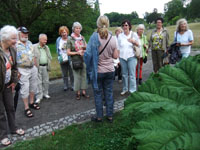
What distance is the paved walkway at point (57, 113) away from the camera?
4234 millimetres

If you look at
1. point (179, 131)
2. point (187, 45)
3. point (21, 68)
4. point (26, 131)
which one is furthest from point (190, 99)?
point (187, 45)

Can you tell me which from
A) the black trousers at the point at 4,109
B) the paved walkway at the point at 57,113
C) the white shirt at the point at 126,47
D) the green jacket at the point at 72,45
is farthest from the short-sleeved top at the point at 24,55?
the white shirt at the point at 126,47

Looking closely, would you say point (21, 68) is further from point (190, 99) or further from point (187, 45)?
point (187, 45)

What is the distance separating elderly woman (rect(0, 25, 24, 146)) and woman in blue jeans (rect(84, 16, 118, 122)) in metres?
1.38

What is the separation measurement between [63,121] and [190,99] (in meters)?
4.02

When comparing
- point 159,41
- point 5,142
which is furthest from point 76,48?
point 5,142

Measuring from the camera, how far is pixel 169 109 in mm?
704

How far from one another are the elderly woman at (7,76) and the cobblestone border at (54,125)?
5.7 inches

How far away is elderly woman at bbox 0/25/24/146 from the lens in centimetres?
334

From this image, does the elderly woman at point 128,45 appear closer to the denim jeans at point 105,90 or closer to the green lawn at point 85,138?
the denim jeans at point 105,90

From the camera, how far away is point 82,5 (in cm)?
1609

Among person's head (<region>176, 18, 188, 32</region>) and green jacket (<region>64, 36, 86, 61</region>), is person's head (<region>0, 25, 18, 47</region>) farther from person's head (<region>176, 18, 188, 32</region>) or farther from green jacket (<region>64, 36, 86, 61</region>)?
person's head (<region>176, 18, 188, 32</region>)

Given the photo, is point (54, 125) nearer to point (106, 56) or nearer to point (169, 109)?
point (106, 56)

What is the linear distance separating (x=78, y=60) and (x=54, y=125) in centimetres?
189
